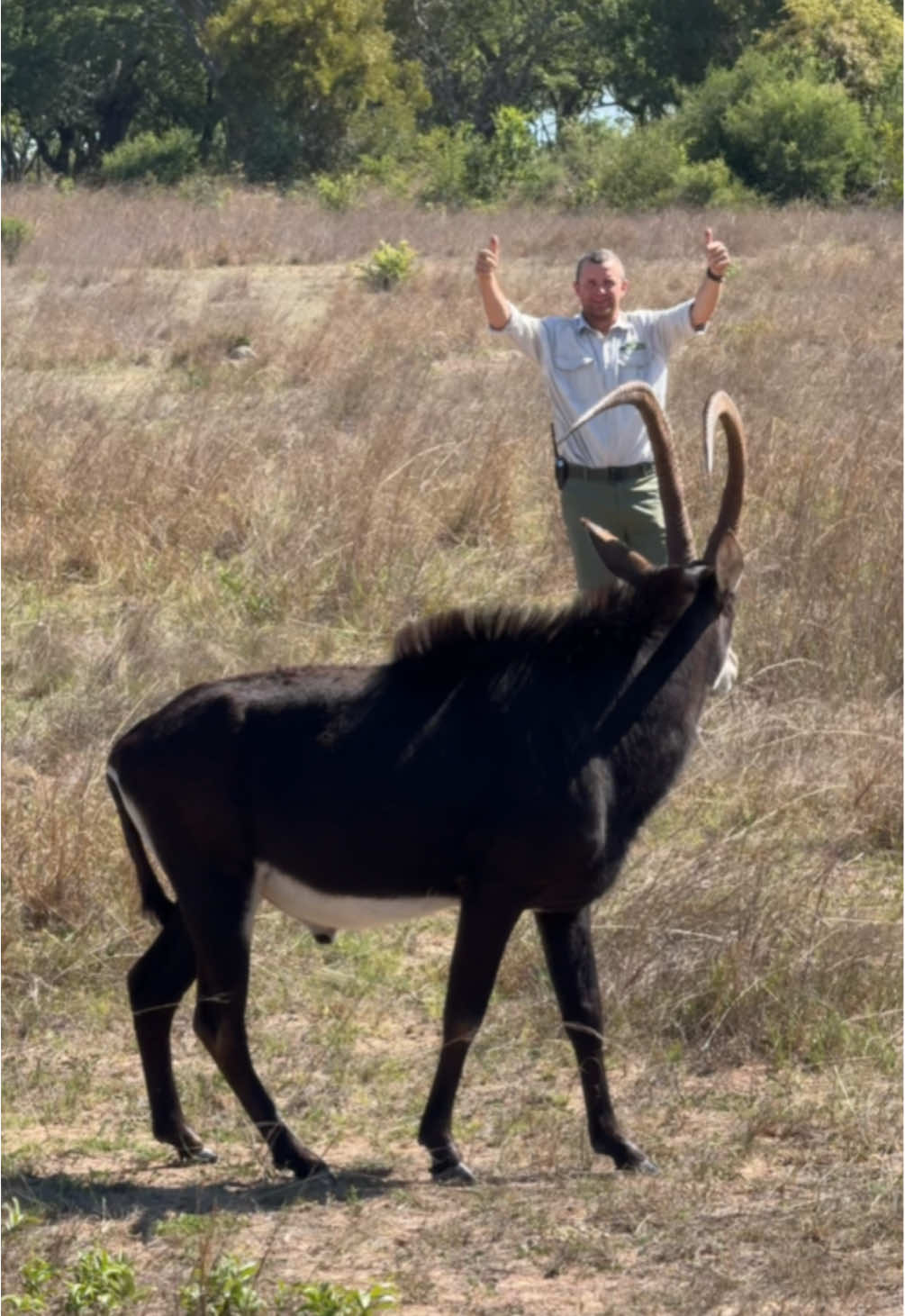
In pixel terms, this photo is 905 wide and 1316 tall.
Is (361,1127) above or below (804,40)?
below

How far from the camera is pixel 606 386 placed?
27.2 ft

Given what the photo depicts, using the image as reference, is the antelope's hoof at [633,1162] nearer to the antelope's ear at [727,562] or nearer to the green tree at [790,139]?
the antelope's ear at [727,562]

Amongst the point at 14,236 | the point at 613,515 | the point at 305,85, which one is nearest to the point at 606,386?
the point at 613,515

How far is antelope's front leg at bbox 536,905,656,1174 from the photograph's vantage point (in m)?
5.77

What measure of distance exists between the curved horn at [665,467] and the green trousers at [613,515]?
188cm

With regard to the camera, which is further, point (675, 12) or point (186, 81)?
point (186, 81)

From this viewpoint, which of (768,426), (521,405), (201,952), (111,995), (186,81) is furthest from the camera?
(186,81)

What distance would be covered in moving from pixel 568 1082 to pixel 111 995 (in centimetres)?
158

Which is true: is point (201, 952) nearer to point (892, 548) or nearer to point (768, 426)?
point (892, 548)

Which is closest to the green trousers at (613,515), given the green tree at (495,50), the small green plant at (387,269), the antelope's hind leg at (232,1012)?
the antelope's hind leg at (232,1012)

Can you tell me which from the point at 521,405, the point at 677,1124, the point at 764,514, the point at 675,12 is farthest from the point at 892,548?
the point at 675,12

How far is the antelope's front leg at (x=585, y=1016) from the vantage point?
5.77 m

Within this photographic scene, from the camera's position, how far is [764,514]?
11.8 metres

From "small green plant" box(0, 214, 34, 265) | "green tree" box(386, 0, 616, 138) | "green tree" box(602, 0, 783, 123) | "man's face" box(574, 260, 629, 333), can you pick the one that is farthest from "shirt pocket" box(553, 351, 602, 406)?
"green tree" box(386, 0, 616, 138)
